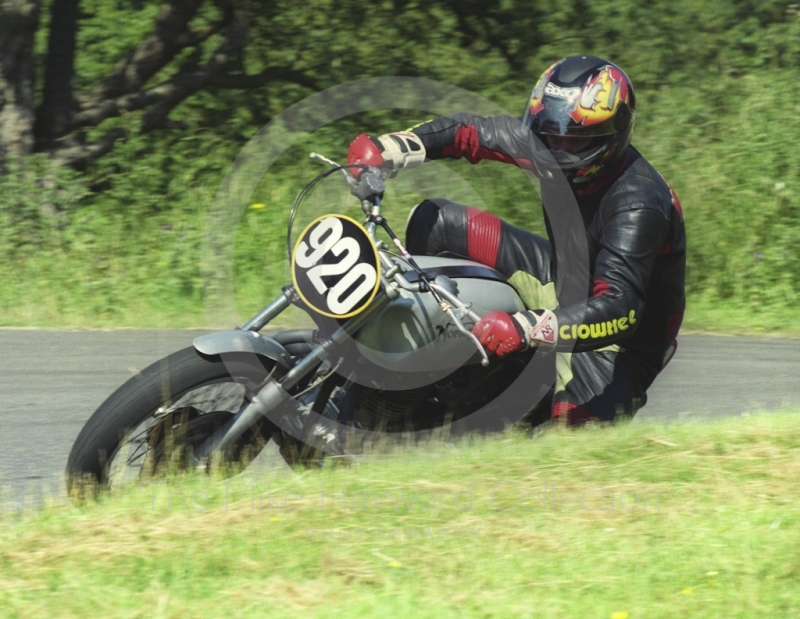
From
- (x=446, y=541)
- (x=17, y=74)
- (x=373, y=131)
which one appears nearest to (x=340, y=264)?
(x=446, y=541)

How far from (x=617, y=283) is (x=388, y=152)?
91 centimetres

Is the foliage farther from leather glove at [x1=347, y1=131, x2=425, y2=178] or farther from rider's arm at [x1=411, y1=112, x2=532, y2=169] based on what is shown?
leather glove at [x1=347, y1=131, x2=425, y2=178]

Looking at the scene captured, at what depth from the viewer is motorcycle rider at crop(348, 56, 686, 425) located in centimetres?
356

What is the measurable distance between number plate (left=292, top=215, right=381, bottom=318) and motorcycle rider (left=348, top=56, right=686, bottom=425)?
39 centimetres

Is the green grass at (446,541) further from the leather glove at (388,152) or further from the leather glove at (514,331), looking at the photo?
the leather glove at (388,152)

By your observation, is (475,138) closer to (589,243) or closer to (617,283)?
(589,243)

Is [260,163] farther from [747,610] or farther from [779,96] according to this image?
[747,610]

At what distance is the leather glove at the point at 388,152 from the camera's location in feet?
11.8

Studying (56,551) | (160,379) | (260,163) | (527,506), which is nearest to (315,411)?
(160,379)

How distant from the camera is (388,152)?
366 centimetres

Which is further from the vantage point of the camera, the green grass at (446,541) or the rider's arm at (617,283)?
the rider's arm at (617,283)

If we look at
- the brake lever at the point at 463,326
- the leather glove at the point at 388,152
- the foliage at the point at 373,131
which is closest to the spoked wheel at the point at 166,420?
the brake lever at the point at 463,326

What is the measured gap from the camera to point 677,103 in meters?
10.1

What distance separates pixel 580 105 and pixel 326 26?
276 inches
